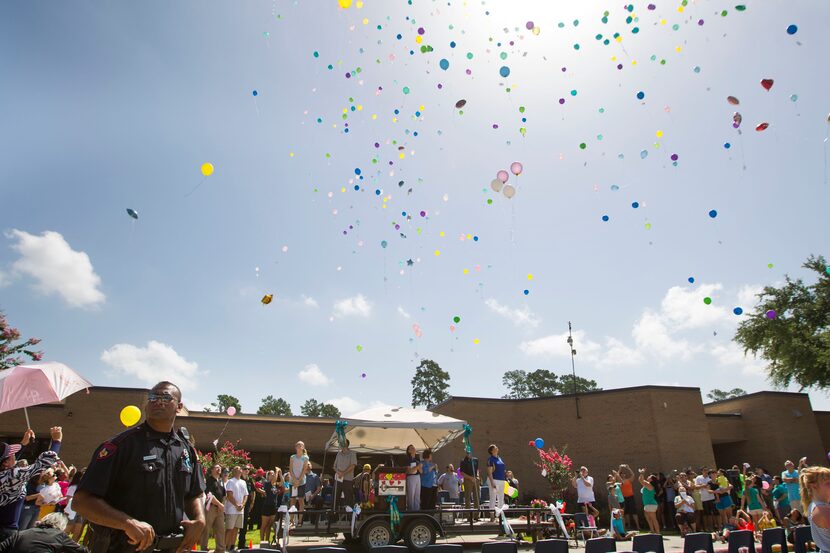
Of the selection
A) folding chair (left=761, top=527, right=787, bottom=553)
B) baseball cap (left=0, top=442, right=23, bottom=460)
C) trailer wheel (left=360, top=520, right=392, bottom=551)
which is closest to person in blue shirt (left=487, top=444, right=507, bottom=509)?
trailer wheel (left=360, top=520, right=392, bottom=551)

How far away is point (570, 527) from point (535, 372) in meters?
90.0

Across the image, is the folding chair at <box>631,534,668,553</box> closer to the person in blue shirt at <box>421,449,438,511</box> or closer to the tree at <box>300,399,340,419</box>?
the person in blue shirt at <box>421,449,438,511</box>

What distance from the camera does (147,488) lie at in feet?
8.02

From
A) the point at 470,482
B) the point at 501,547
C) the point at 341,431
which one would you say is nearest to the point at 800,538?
the point at 501,547

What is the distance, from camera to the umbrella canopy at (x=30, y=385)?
7.73 metres

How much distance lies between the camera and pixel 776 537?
641cm

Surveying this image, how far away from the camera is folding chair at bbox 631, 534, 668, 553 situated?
5.91m

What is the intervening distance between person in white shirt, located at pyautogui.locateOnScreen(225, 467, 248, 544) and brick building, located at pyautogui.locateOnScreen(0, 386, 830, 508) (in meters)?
13.4

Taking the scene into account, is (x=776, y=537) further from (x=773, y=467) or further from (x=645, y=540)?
(x=773, y=467)

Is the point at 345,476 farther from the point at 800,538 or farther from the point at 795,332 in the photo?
the point at 795,332

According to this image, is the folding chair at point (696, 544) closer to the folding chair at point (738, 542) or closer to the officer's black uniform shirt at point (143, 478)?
the folding chair at point (738, 542)

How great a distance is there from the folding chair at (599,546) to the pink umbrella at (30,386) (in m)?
8.00

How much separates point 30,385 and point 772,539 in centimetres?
1090

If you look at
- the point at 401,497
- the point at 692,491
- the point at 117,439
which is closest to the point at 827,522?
the point at 117,439
